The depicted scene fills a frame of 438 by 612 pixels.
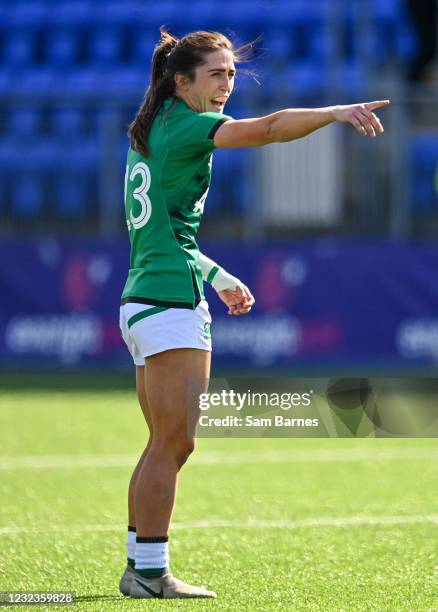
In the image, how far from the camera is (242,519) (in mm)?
6359

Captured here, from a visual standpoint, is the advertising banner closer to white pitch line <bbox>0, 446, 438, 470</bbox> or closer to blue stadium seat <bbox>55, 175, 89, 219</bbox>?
blue stadium seat <bbox>55, 175, 89, 219</bbox>

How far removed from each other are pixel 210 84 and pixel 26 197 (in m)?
9.90

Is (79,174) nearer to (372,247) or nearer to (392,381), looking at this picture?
(372,247)

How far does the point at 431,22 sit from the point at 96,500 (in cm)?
1637

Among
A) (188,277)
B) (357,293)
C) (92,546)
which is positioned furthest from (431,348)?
(188,277)

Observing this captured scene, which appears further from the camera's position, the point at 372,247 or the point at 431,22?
the point at 431,22

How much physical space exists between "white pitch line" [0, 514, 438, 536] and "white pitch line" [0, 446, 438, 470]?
6.19ft

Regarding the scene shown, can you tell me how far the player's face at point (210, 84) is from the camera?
4418mm

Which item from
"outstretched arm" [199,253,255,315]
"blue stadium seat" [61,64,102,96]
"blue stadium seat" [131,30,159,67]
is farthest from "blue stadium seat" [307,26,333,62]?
"outstretched arm" [199,253,255,315]

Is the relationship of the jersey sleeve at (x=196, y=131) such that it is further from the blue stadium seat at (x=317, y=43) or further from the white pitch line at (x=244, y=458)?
the blue stadium seat at (x=317, y=43)

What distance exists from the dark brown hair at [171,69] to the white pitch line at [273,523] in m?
2.29

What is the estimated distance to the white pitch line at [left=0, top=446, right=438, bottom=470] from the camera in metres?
8.18

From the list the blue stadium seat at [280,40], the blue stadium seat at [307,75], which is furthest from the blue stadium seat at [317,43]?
the blue stadium seat at [280,40]

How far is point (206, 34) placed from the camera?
176 inches
